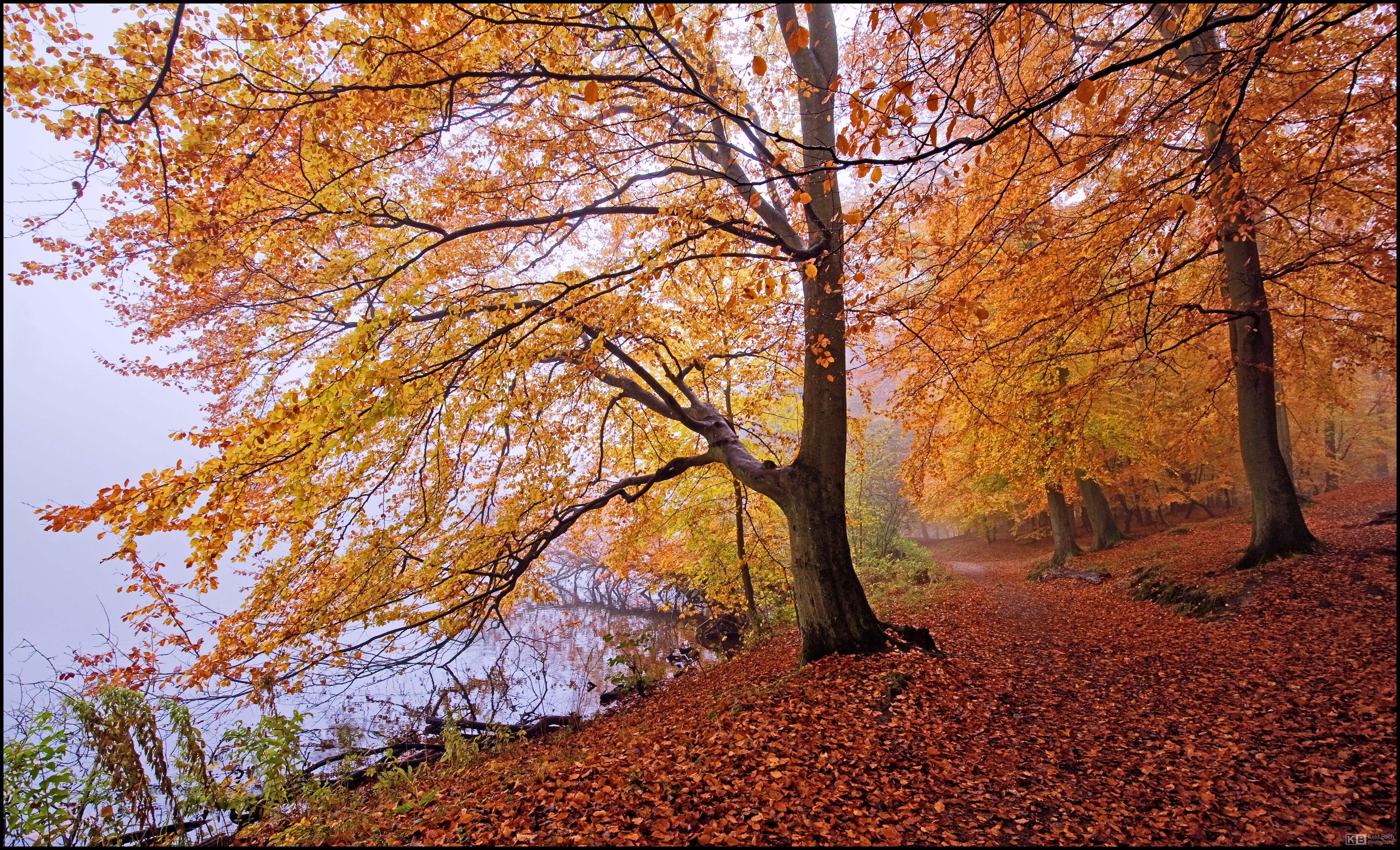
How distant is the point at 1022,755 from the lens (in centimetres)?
435

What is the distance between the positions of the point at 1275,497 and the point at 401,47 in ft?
35.4

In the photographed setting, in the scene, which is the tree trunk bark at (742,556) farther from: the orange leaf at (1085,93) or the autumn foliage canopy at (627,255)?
the orange leaf at (1085,93)

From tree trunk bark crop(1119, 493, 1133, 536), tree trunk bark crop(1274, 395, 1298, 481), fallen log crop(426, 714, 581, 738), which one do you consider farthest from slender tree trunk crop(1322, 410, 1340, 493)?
fallen log crop(426, 714, 581, 738)

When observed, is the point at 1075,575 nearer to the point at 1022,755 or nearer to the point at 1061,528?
the point at 1061,528

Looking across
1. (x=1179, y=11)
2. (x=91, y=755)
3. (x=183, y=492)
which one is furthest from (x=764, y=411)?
(x=91, y=755)

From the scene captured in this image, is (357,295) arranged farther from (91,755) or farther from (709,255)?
(91,755)

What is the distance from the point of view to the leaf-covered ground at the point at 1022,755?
3.34 m

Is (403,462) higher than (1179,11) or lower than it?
lower

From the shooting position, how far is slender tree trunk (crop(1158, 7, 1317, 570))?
6.32 m

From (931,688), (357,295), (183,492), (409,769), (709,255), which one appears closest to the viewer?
(183,492)

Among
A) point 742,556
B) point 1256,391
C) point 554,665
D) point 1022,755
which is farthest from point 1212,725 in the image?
point 554,665

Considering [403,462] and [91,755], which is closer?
[91,755]

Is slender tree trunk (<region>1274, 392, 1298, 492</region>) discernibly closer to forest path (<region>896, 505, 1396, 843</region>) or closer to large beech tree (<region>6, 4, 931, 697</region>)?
forest path (<region>896, 505, 1396, 843</region>)

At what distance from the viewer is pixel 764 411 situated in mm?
10422
